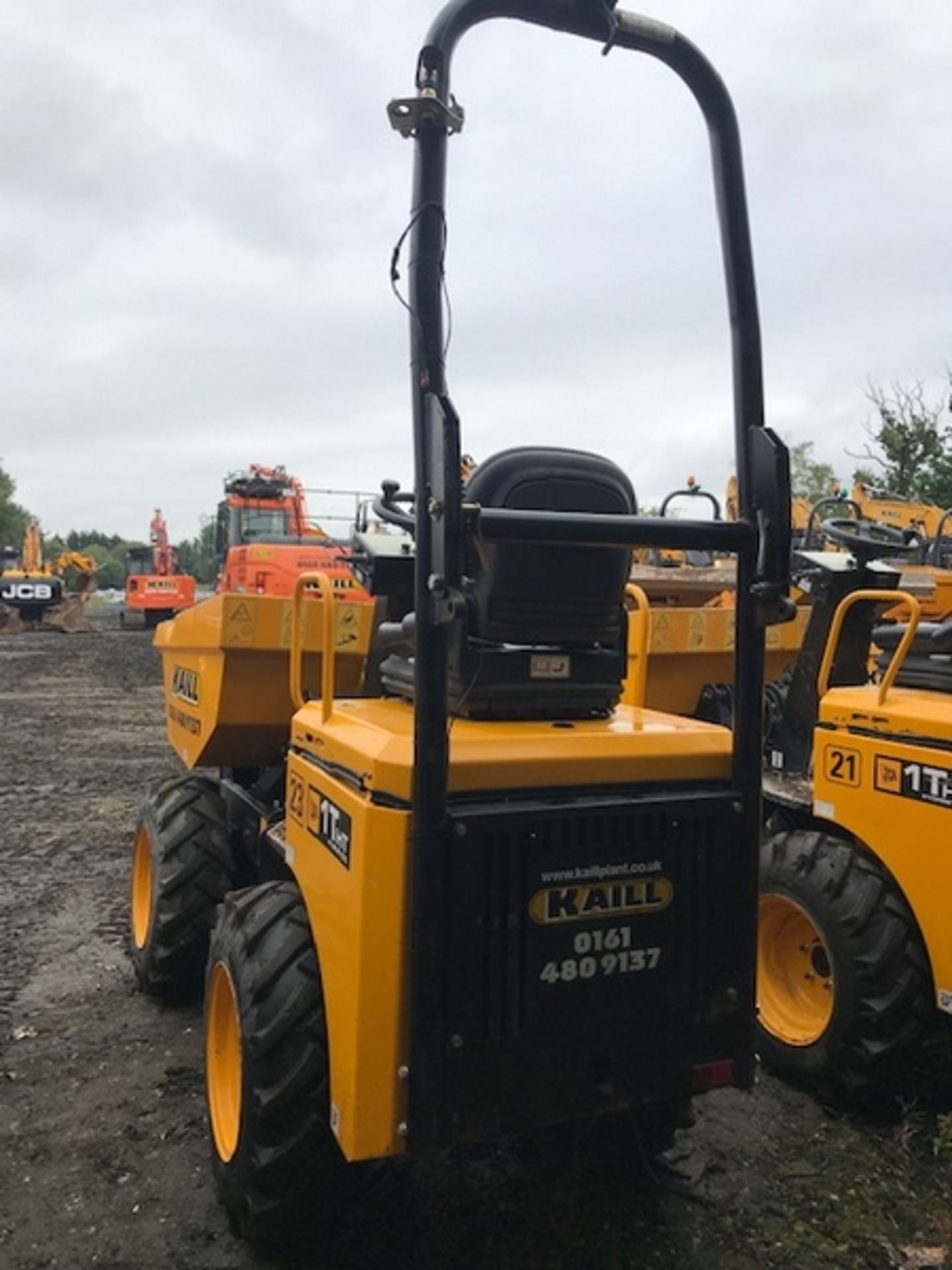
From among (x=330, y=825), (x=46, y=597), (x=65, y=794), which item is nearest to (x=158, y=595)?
(x=46, y=597)

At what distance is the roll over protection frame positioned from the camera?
214cm

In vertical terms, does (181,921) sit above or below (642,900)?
below

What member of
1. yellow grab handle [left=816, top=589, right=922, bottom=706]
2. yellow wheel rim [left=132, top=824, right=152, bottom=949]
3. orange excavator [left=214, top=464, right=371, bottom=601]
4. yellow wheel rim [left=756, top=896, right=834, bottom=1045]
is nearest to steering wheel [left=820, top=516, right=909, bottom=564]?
yellow grab handle [left=816, top=589, right=922, bottom=706]

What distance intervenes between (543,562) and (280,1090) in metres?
1.39

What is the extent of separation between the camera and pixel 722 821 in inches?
102

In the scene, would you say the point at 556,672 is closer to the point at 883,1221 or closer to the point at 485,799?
the point at 485,799

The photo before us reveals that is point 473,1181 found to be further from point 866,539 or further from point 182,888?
point 866,539

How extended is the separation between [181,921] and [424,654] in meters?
2.35

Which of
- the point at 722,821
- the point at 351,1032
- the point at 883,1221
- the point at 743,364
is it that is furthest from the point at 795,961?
the point at 743,364

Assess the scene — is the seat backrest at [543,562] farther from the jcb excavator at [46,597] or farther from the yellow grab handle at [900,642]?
the jcb excavator at [46,597]

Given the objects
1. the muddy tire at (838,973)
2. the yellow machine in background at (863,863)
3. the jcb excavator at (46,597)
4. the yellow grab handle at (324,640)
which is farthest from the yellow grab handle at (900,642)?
the jcb excavator at (46,597)

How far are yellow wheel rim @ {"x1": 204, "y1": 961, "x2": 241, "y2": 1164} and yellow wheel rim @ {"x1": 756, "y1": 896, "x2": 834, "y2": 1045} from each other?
1.76 meters

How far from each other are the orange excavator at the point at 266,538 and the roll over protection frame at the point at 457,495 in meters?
7.69

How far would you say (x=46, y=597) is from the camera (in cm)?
2869
